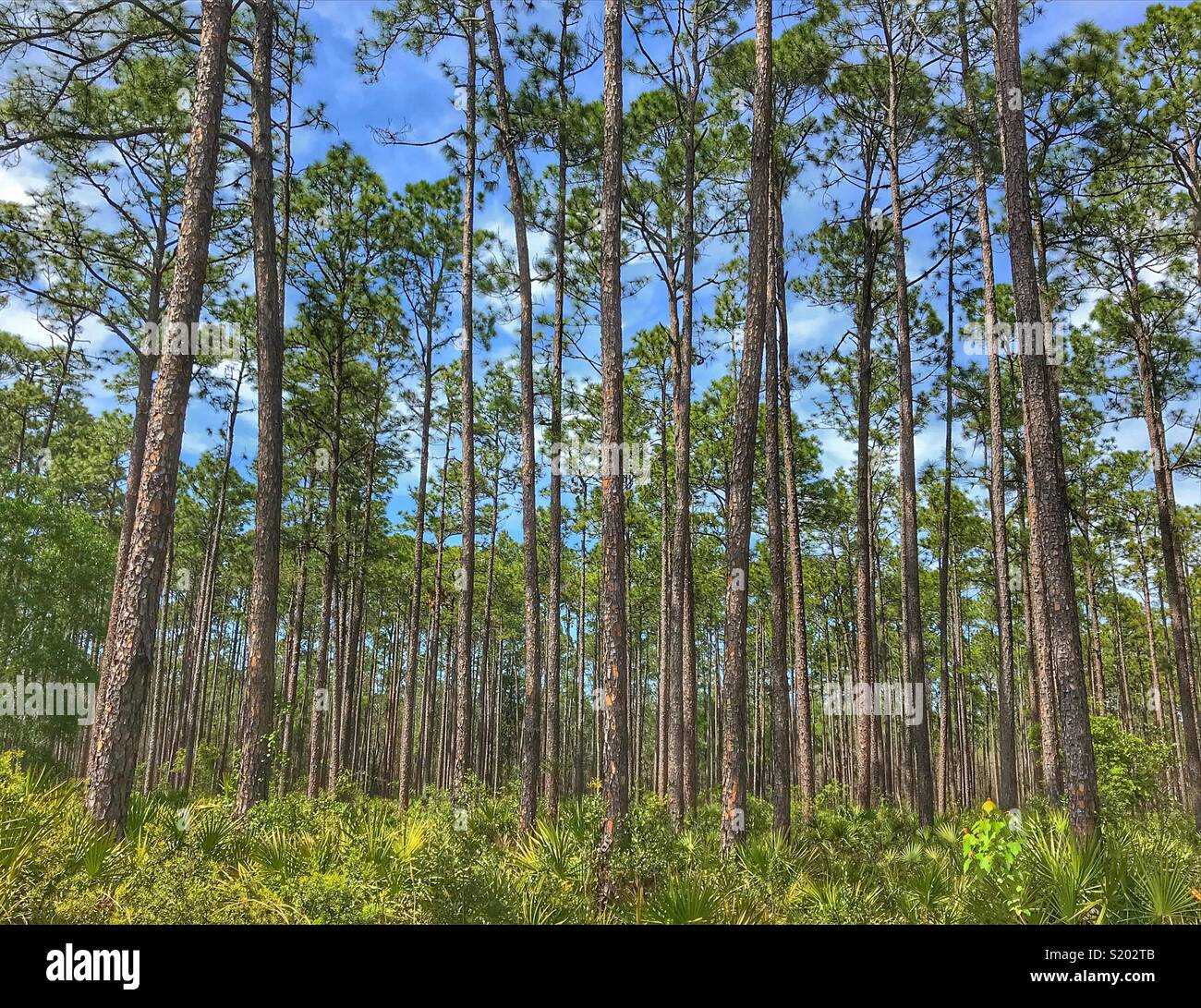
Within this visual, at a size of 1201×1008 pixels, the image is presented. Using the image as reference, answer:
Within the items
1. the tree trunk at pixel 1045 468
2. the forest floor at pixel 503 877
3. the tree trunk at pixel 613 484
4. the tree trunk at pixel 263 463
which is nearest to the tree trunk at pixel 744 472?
the forest floor at pixel 503 877

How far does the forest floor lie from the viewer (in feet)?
18.2

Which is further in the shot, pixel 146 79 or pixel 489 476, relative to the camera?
pixel 489 476

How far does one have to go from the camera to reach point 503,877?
7.02 meters

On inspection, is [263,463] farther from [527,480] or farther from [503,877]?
[503,877]

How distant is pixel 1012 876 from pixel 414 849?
600 centimetres

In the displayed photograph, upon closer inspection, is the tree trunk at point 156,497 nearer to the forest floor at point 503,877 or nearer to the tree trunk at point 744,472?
the forest floor at point 503,877

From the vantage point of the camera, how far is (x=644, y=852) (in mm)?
7781

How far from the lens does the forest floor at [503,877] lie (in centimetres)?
556

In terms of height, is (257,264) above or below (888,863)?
above

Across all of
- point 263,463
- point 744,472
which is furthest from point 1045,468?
point 263,463

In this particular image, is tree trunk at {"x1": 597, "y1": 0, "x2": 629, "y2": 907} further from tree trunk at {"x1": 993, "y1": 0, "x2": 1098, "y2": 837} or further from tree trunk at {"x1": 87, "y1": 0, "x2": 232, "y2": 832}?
tree trunk at {"x1": 993, "y1": 0, "x2": 1098, "y2": 837}

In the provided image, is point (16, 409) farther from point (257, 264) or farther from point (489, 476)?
point (257, 264)

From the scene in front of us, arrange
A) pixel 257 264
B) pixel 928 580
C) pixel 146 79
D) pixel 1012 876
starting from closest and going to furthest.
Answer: pixel 1012 876, pixel 257 264, pixel 146 79, pixel 928 580

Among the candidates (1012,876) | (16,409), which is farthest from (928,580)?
(16,409)
